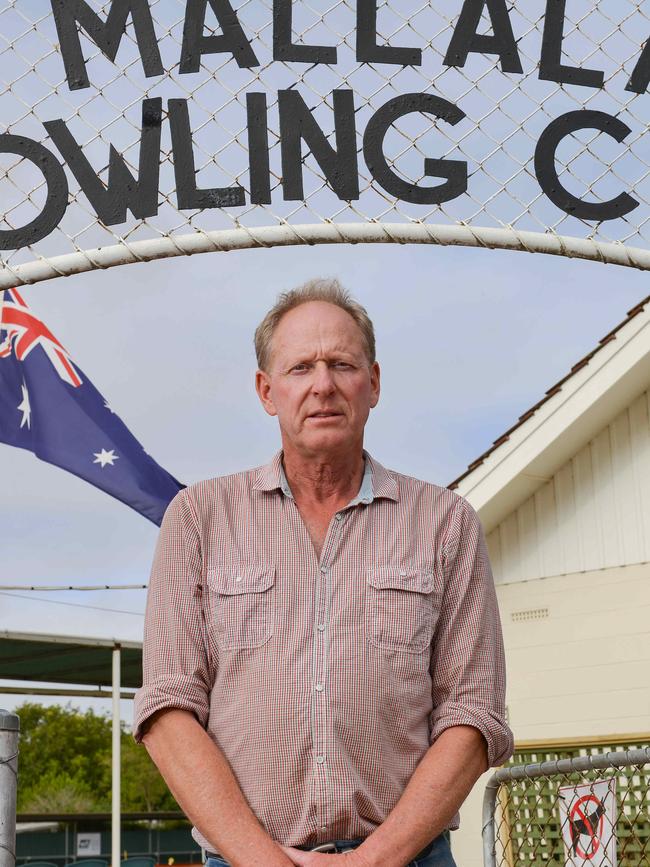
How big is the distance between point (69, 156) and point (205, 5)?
82 cm

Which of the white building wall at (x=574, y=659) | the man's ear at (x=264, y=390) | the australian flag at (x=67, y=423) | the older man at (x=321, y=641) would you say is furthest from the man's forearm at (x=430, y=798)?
the white building wall at (x=574, y=659)

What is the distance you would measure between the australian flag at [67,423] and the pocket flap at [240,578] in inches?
273

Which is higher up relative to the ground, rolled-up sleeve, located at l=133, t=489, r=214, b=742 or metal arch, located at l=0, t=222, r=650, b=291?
metal arch, located at l=0, t=222, r=650, b=291

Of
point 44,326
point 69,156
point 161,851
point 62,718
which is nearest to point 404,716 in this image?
point 69,156

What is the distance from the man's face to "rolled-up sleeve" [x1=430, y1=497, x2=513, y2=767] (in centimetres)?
34

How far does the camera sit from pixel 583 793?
5145 millimetres

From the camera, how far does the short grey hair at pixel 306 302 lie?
115 inches

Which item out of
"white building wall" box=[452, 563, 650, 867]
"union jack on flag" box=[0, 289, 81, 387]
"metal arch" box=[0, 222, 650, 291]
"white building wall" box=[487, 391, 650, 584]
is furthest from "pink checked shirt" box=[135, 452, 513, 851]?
"white building wall" box=[487, 391, 650, 584]

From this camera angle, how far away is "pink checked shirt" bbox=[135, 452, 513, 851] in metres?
2.54

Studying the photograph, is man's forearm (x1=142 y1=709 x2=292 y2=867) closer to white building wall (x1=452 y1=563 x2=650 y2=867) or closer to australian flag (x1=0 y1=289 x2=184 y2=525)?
australian flag (x1=0 y1=289 x2=184 y2=525)

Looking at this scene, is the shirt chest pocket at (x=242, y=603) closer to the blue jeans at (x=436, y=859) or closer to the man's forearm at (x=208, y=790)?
the man's forearm at (x=208, y=790)

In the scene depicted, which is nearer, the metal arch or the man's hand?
the man's hand

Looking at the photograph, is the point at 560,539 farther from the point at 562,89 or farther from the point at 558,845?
the point at 562,89

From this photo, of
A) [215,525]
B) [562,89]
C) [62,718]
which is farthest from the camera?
[62,718]
